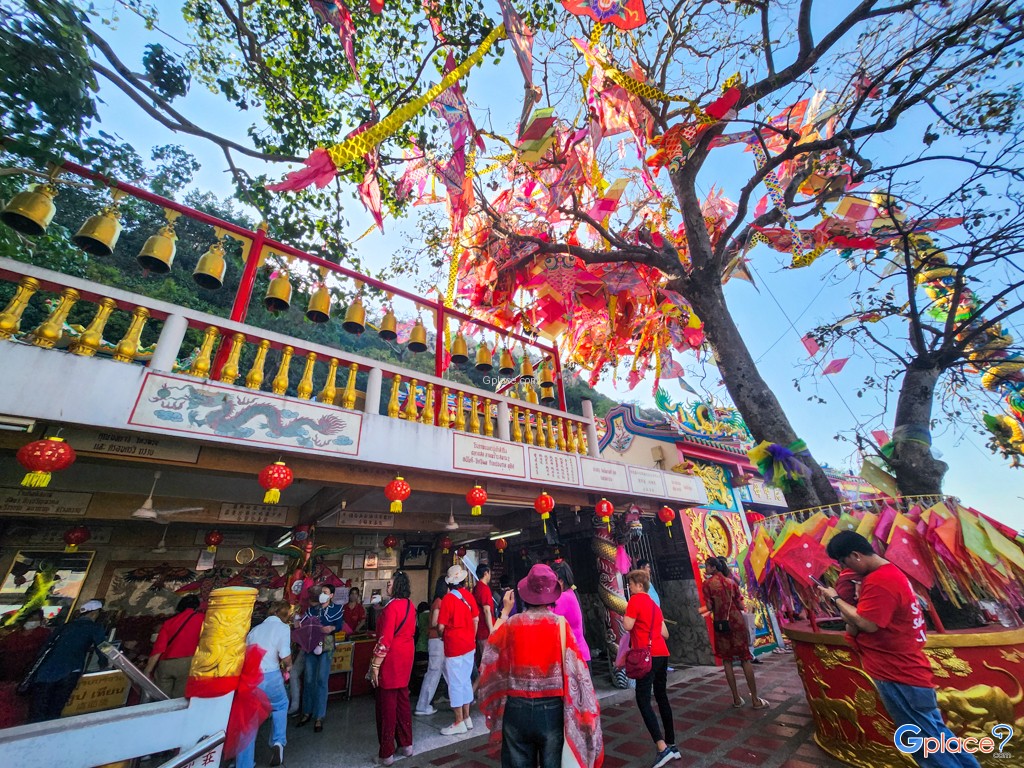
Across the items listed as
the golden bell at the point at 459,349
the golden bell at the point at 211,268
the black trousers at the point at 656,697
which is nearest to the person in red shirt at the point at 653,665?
the black trousers at the point at 656,697

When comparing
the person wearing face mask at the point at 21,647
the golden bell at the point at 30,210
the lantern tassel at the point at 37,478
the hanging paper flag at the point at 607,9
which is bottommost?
the person wearing face mask at the point at 21,647

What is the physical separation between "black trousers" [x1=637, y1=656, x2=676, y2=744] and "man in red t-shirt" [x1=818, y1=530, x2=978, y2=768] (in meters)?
1.72

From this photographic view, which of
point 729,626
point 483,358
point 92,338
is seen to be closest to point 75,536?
point 92,338

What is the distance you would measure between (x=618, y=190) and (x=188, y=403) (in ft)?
23.2

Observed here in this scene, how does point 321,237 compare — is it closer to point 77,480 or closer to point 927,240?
point 77,480

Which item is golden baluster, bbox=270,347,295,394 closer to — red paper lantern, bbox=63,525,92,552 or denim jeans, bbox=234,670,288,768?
denim jeans, bbox=234,670,288,768

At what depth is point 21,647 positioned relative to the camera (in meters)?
5.34

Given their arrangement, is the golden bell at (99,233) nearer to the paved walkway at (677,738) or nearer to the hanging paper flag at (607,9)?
the paved walkway at (677,738)

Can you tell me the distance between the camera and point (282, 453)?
4.54m

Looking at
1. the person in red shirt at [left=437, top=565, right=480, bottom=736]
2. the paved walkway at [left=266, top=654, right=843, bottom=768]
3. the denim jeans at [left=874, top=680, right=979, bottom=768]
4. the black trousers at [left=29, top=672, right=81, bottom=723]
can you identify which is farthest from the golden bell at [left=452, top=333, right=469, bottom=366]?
the black trousers at [left=29, top=672, right=81, bottom=723]

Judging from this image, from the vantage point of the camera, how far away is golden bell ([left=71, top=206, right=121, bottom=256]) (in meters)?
4.02

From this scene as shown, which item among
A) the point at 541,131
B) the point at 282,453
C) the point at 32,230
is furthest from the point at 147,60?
the point at 282,453

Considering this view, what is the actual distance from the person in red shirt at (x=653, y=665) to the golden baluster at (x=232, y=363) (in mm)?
4720

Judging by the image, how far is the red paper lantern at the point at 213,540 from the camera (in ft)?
26.0
